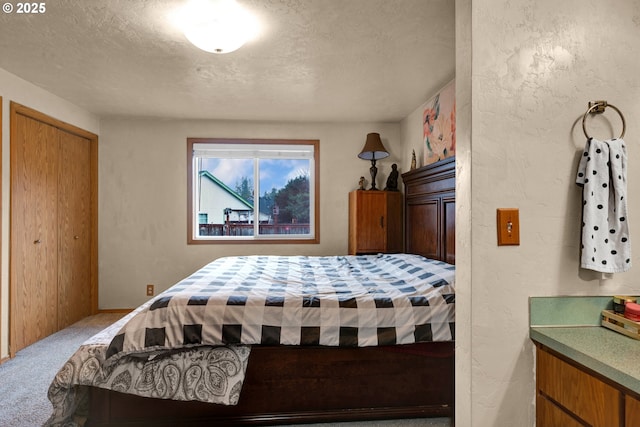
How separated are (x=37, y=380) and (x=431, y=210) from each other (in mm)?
3401

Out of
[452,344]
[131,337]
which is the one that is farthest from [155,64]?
[452,344]

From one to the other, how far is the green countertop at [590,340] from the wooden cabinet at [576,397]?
0.11ft

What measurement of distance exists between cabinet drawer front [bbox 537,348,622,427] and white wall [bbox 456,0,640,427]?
0.05 m

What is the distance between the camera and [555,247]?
1.12m

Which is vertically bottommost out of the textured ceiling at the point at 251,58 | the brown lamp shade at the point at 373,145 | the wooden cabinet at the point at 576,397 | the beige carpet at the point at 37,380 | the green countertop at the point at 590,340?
the beige carpet at the point at 37,380

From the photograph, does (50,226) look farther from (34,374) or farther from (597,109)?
(597,109)

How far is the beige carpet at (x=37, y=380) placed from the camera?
1.99 meters

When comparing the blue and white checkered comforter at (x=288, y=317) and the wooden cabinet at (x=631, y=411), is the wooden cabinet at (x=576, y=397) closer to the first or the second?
the wooden cabinet at (x=631, y=411)

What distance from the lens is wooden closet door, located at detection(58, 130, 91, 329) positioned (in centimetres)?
362

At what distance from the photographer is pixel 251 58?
2592 millimetres

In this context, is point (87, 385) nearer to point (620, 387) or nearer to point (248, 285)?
point (248, 285)

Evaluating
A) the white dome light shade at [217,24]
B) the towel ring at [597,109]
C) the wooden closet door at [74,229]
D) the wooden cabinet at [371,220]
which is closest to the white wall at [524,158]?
the towel ring at [597,109]

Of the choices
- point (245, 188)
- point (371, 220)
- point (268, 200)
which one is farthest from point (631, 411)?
point (245, 188)

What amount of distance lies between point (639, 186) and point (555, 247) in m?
0.35
